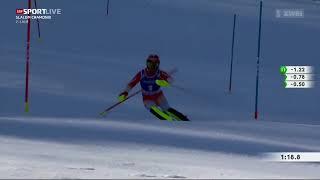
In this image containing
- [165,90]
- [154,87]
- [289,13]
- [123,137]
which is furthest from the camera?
[289,13]

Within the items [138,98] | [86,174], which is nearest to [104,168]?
[86,174]

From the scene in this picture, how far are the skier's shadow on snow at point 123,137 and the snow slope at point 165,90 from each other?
0.5 inches

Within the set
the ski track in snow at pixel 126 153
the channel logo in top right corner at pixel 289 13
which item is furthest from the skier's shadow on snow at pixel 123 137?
the channel logo in top right corner at pixel 289 13

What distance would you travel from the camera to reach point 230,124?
1079 centimetres

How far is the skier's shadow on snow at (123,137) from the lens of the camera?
8203mm

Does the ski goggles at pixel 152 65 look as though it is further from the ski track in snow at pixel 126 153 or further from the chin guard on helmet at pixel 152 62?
the ski track in snow at pixel 126 153

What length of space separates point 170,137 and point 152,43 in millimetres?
13574

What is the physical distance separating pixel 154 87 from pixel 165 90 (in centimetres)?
477

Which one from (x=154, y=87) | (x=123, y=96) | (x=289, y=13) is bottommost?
(x=123, y=96)

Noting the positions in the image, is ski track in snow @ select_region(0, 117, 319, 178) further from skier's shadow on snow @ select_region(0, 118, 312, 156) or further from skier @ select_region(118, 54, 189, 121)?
skier @ select_region(118, 54, 189, 121)

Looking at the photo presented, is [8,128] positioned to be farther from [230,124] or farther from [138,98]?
[138,98]

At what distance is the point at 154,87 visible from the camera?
1230cm

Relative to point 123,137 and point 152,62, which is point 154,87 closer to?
point 152,62

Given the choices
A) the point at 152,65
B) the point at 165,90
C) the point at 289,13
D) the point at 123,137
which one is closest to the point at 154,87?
the point at 152,65
